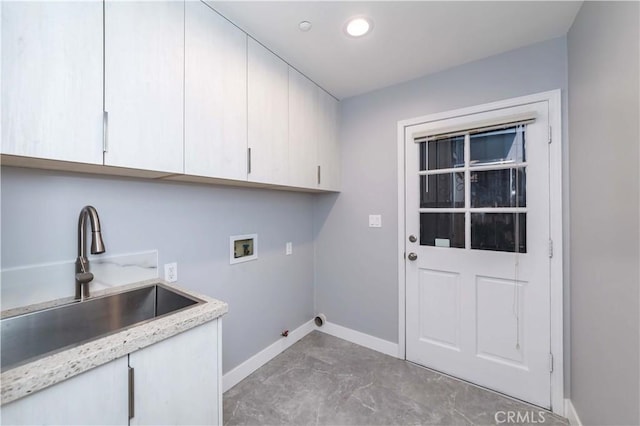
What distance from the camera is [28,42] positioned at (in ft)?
2.80

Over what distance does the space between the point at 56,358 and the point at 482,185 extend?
238 cm

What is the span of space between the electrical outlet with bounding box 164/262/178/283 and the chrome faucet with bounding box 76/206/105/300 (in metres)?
0.39

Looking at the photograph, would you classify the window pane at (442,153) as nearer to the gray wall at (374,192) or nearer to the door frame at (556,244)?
the gray wall at (374,192)

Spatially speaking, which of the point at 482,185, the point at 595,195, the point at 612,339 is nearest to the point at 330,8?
the point at 482,185

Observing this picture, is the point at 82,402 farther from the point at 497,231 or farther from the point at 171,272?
the point at 497,231

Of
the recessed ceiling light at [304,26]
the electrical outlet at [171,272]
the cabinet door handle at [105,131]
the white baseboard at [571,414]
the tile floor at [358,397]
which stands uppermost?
the recessed ceiling light at [304,26]

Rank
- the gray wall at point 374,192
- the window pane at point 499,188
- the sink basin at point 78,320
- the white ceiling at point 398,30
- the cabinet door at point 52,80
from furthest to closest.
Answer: the gray wall at point 374,192 → the window pane at point 499,188 → the white ceiling at point 398,30 → the sink basin at point 78,320 → the cabinet door at point 52,80

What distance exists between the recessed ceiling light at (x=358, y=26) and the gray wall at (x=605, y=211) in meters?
1.10

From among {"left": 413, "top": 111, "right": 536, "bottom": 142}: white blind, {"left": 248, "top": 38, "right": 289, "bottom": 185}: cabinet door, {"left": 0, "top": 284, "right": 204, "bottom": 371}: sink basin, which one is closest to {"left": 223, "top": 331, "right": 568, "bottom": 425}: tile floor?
{"left": 0, "top": 284, "right": 204, "bottom": 371}: sink basin

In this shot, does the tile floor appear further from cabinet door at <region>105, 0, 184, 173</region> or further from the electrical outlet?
cabinet door at <region>105, 0, 184, 173</region>

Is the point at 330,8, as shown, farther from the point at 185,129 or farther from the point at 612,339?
the point at 612,339

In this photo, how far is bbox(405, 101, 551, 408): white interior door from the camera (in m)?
1.75

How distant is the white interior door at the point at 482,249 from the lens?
Result: 5.73 ft

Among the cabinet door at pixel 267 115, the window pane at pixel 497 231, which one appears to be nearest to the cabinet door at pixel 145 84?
the cabinet door at pixel 267 115
